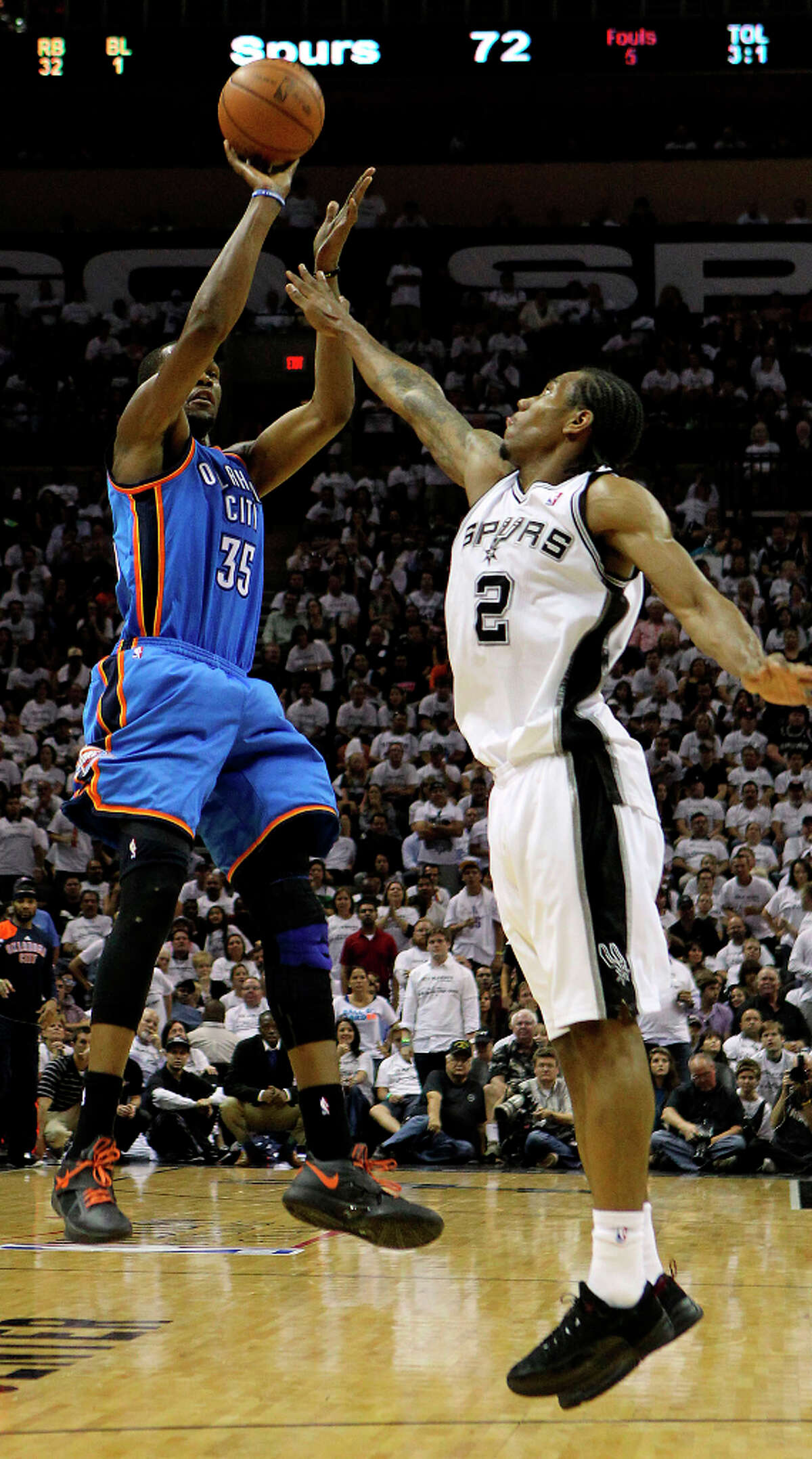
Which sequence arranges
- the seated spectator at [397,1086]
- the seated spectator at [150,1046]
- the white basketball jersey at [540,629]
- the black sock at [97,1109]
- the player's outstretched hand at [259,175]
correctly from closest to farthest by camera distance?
1. the white basketball jersey at [540,629]
2. the black sock at [97,1109]
3. the player's outstretched hand at [259,175]
4. the seated spectator at [397,1086]
5. the seated spectator at [150,1046]

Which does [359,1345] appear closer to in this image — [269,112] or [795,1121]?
[269,112]

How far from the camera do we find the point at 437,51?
23.9 m

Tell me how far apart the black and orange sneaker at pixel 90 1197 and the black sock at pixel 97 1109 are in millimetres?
22

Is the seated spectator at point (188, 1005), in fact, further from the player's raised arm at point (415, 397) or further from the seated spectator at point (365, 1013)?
the player's raised arm at point (415, 397)

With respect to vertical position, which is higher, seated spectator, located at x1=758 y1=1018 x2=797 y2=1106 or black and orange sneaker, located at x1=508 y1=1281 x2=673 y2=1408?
black and orange sneaker, located at x1=508 y1=1281 x2=673 y2=1408

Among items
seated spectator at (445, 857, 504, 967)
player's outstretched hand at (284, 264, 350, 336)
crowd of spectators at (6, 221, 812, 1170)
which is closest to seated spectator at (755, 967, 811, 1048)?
crowd of spectators at (6, 221, 812, 1170)

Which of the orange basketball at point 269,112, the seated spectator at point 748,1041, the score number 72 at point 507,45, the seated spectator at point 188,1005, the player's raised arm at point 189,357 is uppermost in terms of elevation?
the score number 72 at point 507,45

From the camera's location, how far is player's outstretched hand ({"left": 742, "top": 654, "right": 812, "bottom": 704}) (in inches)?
138

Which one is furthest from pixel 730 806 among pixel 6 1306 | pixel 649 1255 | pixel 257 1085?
pixel 649 1255

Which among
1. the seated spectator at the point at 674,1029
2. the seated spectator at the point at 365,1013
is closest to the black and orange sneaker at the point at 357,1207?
the seated spectator at the point at 674,1029

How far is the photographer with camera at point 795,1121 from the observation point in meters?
11.7

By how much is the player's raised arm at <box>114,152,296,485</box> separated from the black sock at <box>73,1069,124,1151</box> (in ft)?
5.56

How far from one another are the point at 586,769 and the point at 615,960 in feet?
1.52

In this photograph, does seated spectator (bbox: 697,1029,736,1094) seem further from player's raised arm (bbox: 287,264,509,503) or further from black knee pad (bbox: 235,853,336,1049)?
player's raised arm (bbox: 287,264,509,503)
